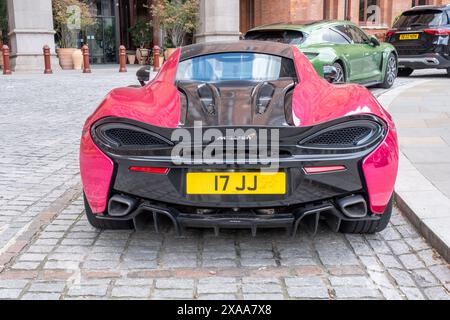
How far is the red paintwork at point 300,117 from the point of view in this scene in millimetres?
3191

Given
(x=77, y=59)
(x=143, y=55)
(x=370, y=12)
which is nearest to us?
(x=77, y=59)

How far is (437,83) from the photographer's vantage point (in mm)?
12516

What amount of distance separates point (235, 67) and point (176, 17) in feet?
59.6

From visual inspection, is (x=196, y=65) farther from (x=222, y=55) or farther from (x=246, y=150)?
(x=246, y=150)

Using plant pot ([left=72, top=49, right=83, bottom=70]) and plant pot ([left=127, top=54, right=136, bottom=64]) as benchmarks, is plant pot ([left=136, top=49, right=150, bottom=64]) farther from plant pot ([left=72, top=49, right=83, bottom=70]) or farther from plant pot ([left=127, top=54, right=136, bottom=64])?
plant pot ([left=72, top=49, right=83, bottom=70])

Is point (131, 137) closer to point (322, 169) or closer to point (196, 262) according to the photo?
point (196, 262)

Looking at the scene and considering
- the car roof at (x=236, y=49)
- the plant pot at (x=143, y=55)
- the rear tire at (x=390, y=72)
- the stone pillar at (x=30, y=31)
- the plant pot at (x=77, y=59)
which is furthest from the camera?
the plant pot at (x=143, y=55)

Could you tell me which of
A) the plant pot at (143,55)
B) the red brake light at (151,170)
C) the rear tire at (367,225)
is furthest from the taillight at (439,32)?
the plant pot at (143,55)

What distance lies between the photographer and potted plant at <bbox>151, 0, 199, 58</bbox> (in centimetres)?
2159

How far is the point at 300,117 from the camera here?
3.19m

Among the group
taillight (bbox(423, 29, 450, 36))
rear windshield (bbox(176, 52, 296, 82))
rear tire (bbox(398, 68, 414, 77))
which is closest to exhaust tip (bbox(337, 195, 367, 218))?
rear windshield (bbox(176, 52, 296, 82))

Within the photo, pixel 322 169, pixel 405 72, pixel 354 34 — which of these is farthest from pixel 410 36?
pixel 322 169

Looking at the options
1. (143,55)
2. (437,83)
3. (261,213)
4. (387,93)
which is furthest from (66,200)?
(143,55)

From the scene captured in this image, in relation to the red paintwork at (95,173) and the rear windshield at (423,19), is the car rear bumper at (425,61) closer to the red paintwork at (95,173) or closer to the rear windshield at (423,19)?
the rear windshield at (423,19)
